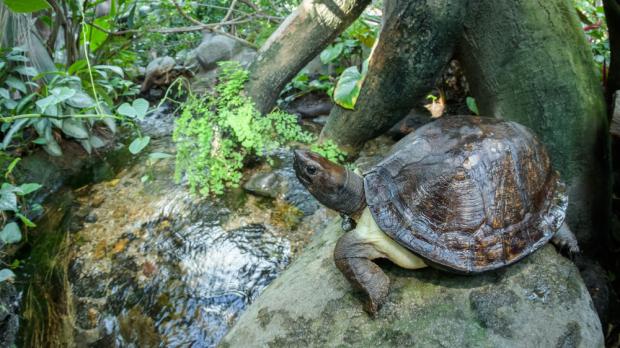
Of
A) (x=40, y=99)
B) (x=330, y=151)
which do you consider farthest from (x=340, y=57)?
(x=40, y=99)

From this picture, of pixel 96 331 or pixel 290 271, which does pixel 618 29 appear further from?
pixel 96 331

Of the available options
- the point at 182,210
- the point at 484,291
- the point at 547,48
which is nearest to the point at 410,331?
the point at 484,291

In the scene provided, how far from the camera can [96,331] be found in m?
A: 2.70

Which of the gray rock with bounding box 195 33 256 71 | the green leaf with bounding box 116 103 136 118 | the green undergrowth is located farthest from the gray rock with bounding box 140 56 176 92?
the green leaf with bounding box 116 103 136 118

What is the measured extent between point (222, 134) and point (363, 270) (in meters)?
2.17

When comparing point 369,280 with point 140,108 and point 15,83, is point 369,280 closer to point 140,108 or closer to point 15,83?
point 140,108

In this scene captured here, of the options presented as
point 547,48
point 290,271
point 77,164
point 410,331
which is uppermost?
point 547,48

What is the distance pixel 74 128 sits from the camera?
397cm

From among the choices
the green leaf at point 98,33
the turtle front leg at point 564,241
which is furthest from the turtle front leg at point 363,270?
the green leaf at point 98,33

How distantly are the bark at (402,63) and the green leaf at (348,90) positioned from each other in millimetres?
59

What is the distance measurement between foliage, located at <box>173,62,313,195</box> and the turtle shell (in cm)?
152

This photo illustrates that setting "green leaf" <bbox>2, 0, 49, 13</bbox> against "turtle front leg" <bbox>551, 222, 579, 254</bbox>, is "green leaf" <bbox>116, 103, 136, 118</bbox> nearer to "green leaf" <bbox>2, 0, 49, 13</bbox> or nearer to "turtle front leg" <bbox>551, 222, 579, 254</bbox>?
"green leaf" <bbox>2, 0, 49, 13</bbox>

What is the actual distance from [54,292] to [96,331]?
0.51 metres

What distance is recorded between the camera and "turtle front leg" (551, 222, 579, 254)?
2270mm
